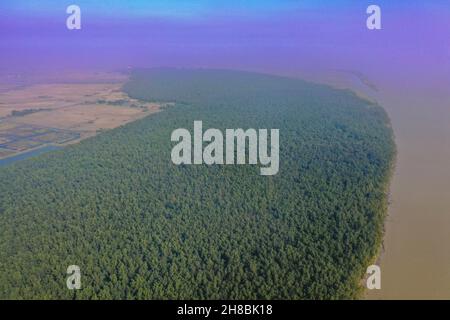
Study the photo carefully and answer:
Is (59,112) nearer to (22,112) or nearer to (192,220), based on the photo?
(22,112)

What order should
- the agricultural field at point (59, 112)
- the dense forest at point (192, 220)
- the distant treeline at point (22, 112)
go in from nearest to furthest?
the dense forest at point (192, 220) < the agricultural field at point (59, 112) < the distant treeline at point (22, 112)

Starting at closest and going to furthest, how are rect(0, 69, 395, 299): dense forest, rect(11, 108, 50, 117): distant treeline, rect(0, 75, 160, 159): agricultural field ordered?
rect(0, 69, 395, 299): dense forest, rect(0, 75, 160, 159): agricultural field, rect(11, 108, 50, 117): distant treeline

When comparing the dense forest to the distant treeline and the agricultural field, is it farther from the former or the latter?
the distant treeline

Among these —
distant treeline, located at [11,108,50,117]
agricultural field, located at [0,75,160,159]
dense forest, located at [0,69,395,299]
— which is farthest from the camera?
distant treeline, located at [11,108,50,117]

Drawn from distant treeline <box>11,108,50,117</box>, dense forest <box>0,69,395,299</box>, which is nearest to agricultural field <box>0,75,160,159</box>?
distant treeline <box>11,108,50,117</box>

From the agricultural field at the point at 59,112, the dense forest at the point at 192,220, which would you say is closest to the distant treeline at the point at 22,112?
the agricultural field at the point at 59,112

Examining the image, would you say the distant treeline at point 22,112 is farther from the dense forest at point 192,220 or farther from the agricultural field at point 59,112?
the dense forest at point 192,220

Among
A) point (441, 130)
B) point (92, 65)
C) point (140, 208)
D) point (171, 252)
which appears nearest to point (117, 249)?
point (171, 252)

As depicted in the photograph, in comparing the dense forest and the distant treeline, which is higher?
the distant treeline
